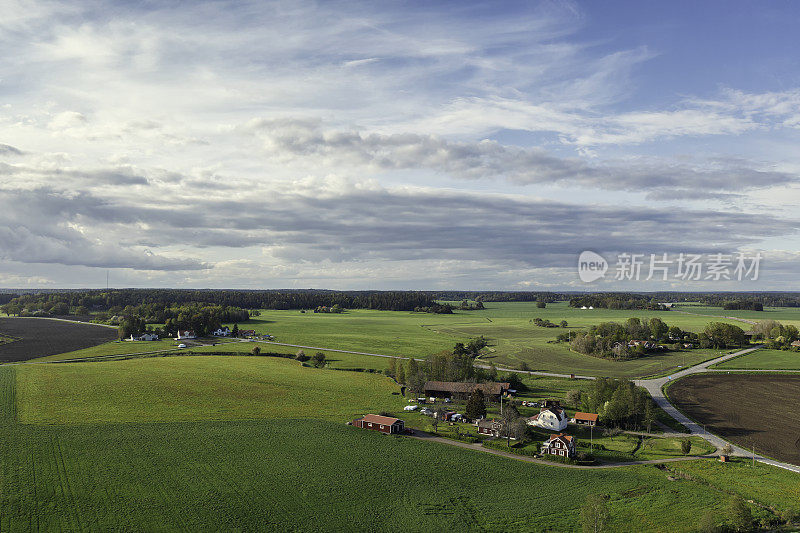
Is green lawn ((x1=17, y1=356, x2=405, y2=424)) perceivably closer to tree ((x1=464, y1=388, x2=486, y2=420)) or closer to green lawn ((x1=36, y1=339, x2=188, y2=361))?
tree ((x1=464, y1=388, x2=486, y2=420))

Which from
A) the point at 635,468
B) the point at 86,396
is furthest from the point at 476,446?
the point at 86,396

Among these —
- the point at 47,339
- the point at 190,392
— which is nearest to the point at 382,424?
the point at 190,392

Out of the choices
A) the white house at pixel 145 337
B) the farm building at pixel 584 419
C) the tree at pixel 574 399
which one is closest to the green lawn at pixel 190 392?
the farm building at pixel 584 419

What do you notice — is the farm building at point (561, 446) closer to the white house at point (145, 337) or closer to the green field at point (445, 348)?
the green field at point (445, 348)

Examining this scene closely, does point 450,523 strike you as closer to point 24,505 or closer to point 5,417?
point 24,505

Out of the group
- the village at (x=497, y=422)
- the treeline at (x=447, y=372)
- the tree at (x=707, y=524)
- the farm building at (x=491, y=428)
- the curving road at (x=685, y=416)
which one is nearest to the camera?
the tree at (x=707, y=524)

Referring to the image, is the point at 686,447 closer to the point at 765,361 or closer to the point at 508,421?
the point at 508,421

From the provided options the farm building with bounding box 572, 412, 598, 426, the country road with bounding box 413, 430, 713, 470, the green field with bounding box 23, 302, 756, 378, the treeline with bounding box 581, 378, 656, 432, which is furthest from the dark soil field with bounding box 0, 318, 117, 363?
the treeline with bounding box 581, 378, 656, 432
